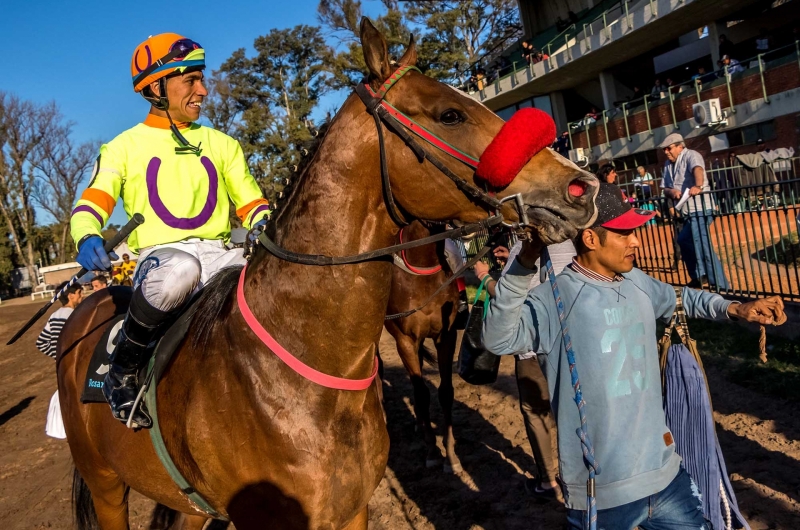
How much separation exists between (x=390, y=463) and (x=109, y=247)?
3.70 m

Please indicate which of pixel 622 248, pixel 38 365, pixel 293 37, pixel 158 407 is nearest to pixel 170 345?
pixel 158 407

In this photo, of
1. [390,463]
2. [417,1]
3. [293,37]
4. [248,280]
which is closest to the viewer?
[248,280]

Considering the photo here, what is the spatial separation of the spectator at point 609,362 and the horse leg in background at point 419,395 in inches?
111

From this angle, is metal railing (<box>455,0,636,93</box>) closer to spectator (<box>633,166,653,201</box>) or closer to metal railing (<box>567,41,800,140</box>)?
metal railing (<box>567,41,800,140</box>)

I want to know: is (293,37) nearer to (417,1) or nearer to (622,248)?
(417,1)

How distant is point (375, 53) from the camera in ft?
7.53

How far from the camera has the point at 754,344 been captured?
657 cm

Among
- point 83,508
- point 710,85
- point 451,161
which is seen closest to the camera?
point 451,161

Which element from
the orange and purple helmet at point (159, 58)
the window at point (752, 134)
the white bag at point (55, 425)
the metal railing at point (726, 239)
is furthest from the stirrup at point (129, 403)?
the window at point (752, 134)

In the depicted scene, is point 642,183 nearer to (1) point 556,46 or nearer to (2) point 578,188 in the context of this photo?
(2) point 578,188

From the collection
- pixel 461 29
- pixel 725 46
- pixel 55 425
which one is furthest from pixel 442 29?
pixel 55 425

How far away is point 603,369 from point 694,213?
19.7 feet

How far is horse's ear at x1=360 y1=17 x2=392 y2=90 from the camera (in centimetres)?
227

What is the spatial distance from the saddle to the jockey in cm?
5
